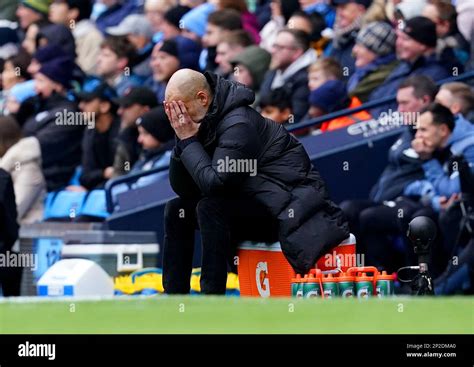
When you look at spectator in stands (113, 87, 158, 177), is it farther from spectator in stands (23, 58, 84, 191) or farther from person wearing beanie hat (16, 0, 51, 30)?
person wearing beanie hat (16, 0, 51, 30)

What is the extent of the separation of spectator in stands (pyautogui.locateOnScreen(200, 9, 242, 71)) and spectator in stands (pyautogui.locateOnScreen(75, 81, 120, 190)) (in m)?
1.09

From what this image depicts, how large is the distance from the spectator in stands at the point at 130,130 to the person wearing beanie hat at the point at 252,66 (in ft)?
3.31

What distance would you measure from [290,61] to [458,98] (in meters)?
2.59

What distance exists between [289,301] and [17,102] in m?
9.61

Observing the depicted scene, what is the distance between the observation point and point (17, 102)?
1841 centimetres

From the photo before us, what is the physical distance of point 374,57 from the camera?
15281 millimetres

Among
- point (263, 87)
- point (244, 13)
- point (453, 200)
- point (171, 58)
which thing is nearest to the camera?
point (453, 200)

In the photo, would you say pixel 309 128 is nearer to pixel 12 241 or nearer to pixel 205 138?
pixel 12 241

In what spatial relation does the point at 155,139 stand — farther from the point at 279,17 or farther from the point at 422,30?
the point at 422,30

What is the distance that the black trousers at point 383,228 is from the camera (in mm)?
13234

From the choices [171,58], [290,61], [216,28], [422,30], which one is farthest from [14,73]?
[422,30]

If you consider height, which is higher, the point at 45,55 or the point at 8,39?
the point at 8,39

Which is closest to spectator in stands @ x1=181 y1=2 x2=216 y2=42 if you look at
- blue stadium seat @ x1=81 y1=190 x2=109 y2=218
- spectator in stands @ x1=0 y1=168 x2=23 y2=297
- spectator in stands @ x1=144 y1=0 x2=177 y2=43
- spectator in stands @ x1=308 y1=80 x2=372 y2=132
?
spectator in stands @ x1=144 y1=0 x2=177 y2=43

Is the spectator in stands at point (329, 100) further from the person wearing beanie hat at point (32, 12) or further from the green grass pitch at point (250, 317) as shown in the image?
the person wearing beanie hat at point (32, 12)
